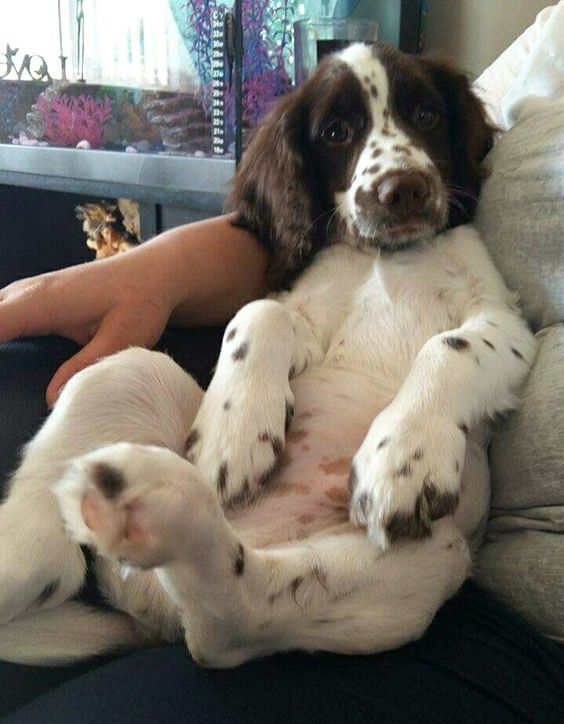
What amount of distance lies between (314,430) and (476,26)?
6.81 ft

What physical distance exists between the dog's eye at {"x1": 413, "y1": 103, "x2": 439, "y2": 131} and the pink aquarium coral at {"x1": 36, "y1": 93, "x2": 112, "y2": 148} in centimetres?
226

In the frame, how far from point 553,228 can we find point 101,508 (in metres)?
0.85

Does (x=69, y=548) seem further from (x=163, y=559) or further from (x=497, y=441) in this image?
(x=497, y=441)

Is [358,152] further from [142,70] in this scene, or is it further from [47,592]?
[142,70]

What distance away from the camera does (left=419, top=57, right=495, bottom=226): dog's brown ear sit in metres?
1.50

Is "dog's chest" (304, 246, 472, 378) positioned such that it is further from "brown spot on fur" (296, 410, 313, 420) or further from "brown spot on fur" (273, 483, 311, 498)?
"brown spot on fur" (273, 483, 311, 498)

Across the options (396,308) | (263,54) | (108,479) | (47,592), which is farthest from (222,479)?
(263,54)

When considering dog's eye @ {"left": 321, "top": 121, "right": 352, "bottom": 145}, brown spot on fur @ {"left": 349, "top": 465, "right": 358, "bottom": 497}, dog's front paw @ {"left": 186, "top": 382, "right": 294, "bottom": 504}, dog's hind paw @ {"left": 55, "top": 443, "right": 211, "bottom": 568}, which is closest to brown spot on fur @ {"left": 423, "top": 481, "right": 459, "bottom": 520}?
brown spot on fur @ {"left": 349, "top": 465, "right": 358, "bottom": 497}

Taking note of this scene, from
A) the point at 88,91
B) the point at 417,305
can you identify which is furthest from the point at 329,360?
the point at 88,91

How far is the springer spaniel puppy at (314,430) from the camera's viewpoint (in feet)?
2.71

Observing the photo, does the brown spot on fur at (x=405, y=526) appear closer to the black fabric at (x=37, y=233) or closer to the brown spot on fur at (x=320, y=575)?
the brown spot on fur at (x=320, y=575)

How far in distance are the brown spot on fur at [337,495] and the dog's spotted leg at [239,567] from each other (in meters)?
0.08

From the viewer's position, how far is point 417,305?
4.63 ft

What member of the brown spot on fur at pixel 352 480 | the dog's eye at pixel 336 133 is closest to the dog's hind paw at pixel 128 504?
the brown spot on fur at pixel 352 480
